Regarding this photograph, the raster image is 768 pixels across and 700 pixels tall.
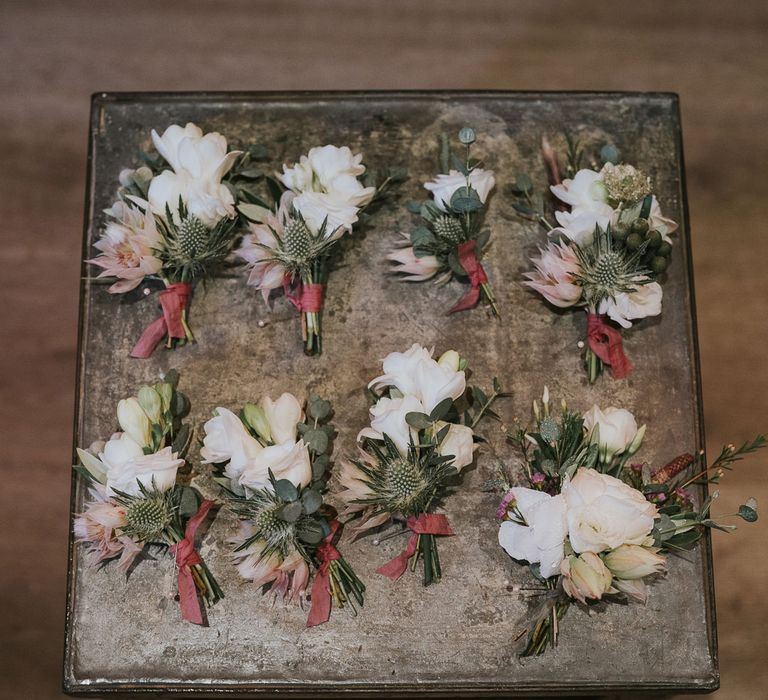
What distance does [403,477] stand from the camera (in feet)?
4.81

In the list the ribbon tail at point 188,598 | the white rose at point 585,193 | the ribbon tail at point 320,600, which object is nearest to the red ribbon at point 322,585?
the ribbon tail at point 320,600

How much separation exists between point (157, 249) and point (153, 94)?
0.39 meters

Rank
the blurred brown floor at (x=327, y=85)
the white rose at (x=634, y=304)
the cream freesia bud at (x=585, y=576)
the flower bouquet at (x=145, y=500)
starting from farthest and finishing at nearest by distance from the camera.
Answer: the blurred brown floor at (x=327, y=85), the white rose at (x=634, y=304), the flower bouquet at (x=145, y=500), the cream freesia bud at (x=585, y=576)

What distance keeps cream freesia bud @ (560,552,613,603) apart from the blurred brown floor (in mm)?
889

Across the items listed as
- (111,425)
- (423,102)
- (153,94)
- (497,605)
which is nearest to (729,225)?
(423,102)

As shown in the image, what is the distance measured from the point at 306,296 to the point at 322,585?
1.83ft

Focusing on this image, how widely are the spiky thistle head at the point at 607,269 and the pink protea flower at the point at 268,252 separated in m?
0.58

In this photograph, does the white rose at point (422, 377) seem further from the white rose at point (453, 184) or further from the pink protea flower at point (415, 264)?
the white rose at point (453, 184)

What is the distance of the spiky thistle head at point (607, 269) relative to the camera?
62.2 inches

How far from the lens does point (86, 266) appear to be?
5.62ft

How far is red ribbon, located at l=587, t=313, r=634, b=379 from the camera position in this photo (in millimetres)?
1632

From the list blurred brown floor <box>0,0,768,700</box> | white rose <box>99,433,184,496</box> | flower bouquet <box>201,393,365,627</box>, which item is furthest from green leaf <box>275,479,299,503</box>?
blurred brown floor <box>0,0,768,700</box>

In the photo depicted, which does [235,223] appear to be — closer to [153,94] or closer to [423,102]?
[153,94]

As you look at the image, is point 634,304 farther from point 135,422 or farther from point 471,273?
point 135,422
